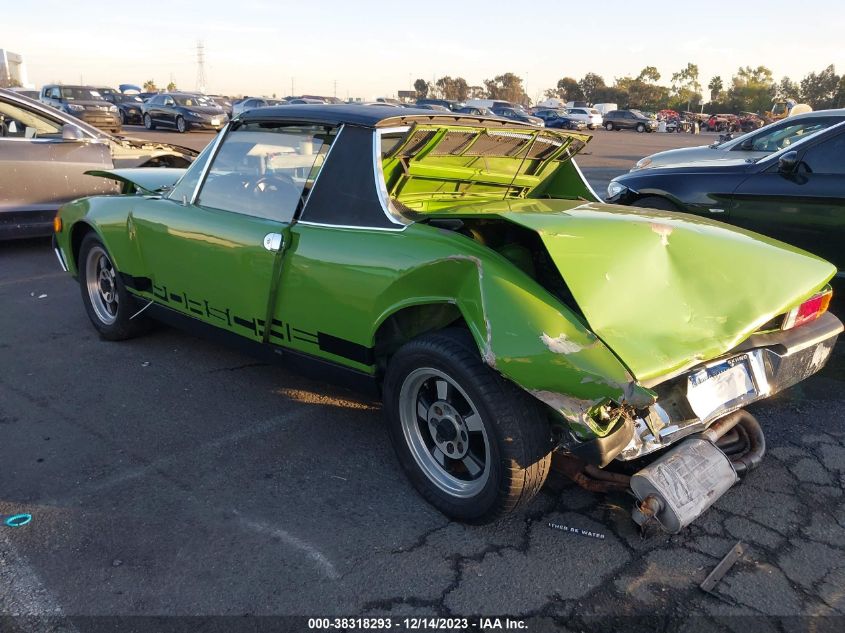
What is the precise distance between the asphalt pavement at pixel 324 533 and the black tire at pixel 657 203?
2402 mm

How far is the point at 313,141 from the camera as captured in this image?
3590mm

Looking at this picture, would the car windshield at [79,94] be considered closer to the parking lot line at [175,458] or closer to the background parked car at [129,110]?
the background parked car at [129,110]

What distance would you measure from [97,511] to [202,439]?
73 cm

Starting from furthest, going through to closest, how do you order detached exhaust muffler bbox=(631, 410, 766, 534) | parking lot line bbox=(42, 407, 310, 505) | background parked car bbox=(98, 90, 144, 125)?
1. background parked car bbox=(98, 90, 144, 125)
2. parking lot line bbox=(42, 407, 310, 505)
3. detached exhaust muffler bbox=(631, 410, 766, 534)

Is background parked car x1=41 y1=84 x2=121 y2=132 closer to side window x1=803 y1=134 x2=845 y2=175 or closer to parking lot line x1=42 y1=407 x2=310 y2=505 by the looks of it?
parking lot line x1=42 y1=407 x2=310 y2=505

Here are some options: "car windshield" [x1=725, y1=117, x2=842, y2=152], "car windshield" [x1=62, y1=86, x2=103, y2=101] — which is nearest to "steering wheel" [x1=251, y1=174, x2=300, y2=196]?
"car windshield" [x1=725, y1=117, x2=842, y2=152]

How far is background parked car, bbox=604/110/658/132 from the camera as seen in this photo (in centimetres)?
4891

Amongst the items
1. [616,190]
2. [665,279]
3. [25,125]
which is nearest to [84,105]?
[25,125]

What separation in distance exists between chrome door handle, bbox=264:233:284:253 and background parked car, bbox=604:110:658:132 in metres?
49.8

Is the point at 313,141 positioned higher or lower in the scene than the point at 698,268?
higher

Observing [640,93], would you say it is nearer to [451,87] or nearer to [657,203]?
[451,87]

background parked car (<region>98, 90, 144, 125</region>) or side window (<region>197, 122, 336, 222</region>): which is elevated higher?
Result: side window (<region>197, 122, 336, 222</region>)

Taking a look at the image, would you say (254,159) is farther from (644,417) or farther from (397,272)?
(644,417)

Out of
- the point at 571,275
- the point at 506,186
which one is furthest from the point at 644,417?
the point at 506,186
